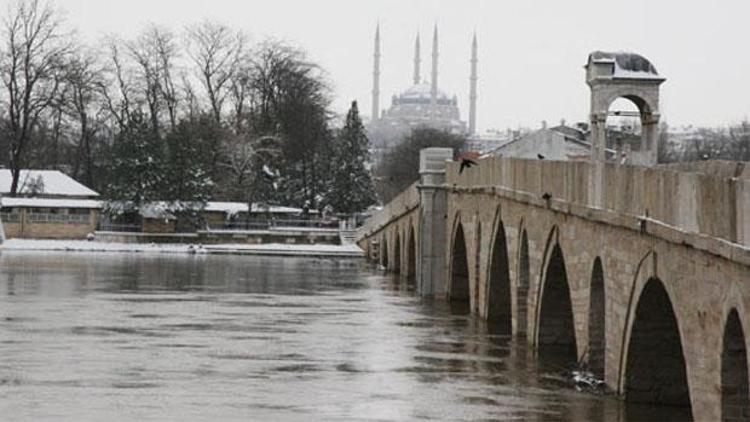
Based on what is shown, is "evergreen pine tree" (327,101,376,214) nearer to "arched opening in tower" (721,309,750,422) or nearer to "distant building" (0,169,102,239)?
"distant building" (0,169,102,239)

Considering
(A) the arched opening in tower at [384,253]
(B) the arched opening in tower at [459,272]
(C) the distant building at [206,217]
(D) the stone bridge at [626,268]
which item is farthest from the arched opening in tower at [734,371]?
(C) the distant building at [206,217]

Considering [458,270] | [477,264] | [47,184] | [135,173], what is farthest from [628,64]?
[47,184]

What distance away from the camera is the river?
21.6m

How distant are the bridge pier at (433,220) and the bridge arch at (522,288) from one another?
1296 centimetres

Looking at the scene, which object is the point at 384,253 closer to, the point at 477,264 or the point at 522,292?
the point at 477,264

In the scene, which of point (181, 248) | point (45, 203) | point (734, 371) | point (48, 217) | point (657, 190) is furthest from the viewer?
point (48, 217)

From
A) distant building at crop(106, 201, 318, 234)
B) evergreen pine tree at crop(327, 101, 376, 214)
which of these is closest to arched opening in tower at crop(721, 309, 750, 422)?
distant building at crop(106, 201, 318, 234)

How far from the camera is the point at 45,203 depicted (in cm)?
7444

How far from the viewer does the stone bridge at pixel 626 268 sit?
1603 centimetres

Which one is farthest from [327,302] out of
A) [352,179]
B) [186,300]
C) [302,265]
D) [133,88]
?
[133,88]

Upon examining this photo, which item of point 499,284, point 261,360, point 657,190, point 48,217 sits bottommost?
point 261,360

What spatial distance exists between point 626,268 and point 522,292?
419 inches

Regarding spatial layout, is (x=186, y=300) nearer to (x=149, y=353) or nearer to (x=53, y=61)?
(x=149, y=353)

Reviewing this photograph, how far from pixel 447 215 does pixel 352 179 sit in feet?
130
